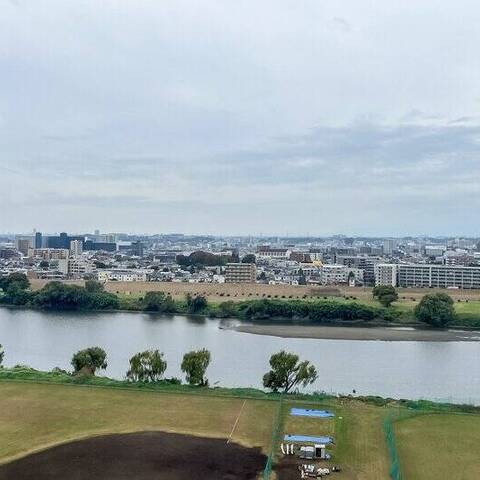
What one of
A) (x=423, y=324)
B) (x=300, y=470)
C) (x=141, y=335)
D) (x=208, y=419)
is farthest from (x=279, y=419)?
(x=423, y=324)

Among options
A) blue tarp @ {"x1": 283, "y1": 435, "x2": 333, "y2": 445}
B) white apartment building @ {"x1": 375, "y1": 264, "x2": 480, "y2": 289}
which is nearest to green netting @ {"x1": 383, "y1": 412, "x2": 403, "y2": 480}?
blue tarp @ {"x1": 283, "y1": 435, "x2": 333, "y2": 445}

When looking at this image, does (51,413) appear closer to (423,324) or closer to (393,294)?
(423,324)

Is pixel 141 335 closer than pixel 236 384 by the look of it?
No

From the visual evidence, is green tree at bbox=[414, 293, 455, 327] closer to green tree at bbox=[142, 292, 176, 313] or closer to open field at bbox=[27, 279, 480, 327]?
open field at bbox=[27, 279, 480, 327]

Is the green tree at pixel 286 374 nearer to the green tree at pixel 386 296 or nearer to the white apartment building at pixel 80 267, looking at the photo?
the green tree at pixel 386 296

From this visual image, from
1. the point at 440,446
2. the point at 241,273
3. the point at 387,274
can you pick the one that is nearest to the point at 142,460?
the point at 440,446

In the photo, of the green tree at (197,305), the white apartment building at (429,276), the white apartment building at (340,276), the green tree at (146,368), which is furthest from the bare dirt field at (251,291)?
the green tree at (146,368)
